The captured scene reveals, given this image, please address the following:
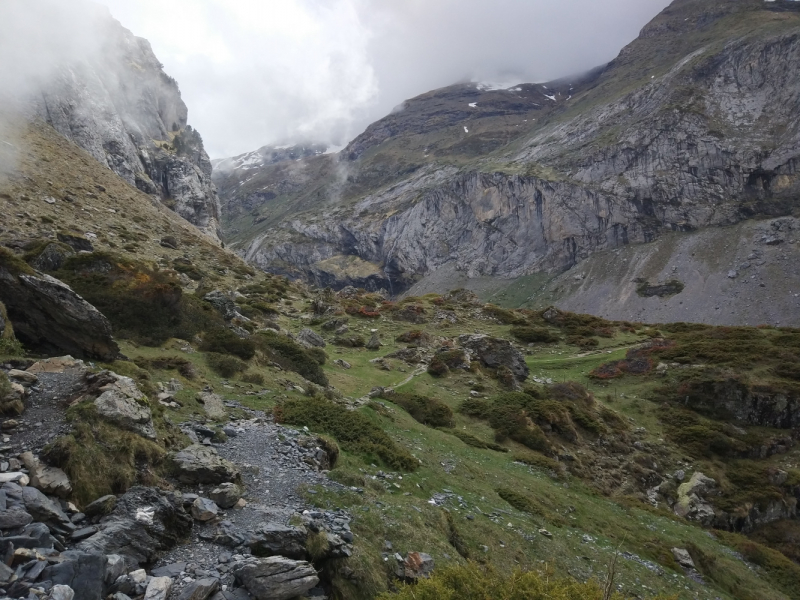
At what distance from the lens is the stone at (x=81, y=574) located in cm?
538

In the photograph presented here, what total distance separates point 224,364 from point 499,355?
24.5 m

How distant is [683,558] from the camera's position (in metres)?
17.4

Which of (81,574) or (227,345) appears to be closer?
(81,574)

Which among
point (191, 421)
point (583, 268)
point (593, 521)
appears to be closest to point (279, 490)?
point (191, 421)

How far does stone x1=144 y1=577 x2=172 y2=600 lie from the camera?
6.03m

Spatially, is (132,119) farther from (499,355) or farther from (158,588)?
(158,588)

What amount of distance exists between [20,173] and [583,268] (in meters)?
151

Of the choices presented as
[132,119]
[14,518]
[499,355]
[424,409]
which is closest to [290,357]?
[424,409]

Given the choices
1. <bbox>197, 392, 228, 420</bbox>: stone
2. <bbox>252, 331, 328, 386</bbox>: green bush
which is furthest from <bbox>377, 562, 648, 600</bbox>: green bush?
<bbox>252, 331, 328, 386</bbox>: green bush

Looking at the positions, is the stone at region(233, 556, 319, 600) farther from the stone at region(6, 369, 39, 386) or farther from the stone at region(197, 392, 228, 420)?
the stone at region(197, 392, 228, 420)

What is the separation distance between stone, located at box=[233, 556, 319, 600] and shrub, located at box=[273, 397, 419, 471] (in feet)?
26.1

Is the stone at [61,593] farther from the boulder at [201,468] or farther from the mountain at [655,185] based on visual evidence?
the mountain at [655,185]

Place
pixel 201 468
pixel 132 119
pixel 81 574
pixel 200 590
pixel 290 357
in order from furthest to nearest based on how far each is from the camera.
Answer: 1. pixel 132 119
2. pixel 290 357
3. pixel 201 468
4. pixel 200 590
5. pixel 81 574

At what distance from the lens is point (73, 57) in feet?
250
